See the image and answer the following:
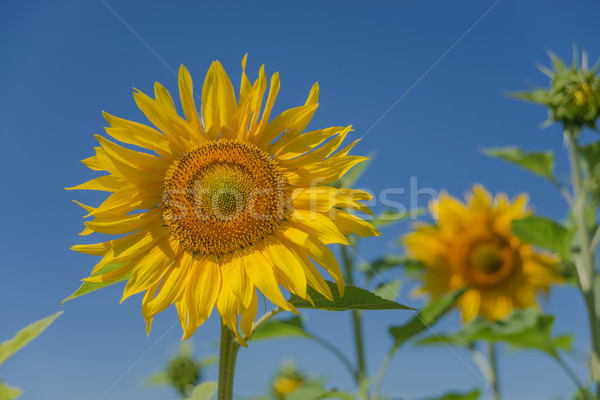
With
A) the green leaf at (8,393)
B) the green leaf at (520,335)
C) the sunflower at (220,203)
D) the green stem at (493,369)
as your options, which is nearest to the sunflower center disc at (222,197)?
the sunflower at (220,203)

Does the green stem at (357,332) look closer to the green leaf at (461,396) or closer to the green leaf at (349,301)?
the green leaf at (461,396)

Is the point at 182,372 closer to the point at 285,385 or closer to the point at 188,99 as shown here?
the point at 285,385

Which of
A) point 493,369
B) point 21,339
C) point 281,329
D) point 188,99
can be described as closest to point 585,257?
point 493,369

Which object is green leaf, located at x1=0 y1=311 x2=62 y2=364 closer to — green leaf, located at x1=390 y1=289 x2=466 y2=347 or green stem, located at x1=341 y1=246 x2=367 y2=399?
green leaf, located at x1=390 y1=289 x2=466 y2=347

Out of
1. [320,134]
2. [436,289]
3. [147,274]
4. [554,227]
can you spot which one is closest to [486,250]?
[436,289]

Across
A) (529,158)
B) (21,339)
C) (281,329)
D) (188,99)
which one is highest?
(529,158)

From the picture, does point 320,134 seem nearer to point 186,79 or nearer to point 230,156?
point 230,156

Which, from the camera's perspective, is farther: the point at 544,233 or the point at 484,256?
the point at 484,256
